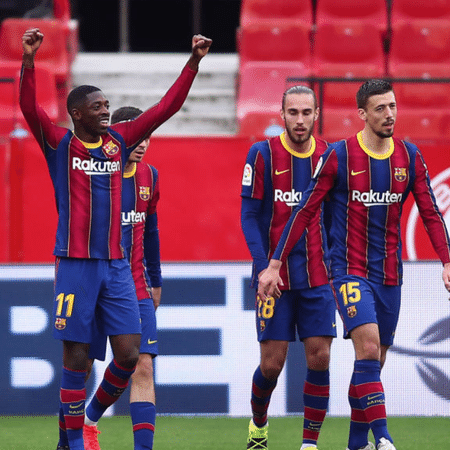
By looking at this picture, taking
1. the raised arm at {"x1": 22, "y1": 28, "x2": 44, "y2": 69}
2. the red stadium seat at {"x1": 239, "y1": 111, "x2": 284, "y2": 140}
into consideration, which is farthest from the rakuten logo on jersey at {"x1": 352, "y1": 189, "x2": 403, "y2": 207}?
the red stadium seat at {"x1": 239, "y1": 111, "x2": 284, "y2": 140}

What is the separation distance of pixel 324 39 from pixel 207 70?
1425 millimetres

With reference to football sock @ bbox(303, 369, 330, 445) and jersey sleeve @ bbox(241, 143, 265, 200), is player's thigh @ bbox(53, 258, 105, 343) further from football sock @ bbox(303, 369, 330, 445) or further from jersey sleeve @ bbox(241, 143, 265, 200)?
football sock @ bbox(303, 369, 330, 445)

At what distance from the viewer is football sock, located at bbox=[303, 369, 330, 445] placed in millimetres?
5332

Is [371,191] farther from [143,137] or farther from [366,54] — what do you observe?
[366,54]

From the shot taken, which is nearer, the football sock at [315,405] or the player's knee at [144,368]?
the player's knee at [144,368]

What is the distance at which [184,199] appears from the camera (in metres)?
8.59

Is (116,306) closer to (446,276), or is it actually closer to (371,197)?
(371,197)

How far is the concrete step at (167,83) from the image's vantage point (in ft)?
36.8

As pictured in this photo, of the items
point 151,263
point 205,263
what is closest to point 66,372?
point 151,263

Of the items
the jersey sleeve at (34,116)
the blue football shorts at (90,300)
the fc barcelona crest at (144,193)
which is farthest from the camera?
the fc barcelona crest at (144,193)

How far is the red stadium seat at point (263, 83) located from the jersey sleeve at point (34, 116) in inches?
239

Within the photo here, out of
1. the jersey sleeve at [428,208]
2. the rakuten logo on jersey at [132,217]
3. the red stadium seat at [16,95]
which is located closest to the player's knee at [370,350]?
the jersey sleeve at [428,208]

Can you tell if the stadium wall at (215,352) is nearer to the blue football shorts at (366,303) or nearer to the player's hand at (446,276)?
the blue football shorts at (366,303)

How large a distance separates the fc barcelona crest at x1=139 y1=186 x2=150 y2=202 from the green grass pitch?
4.83 ft
